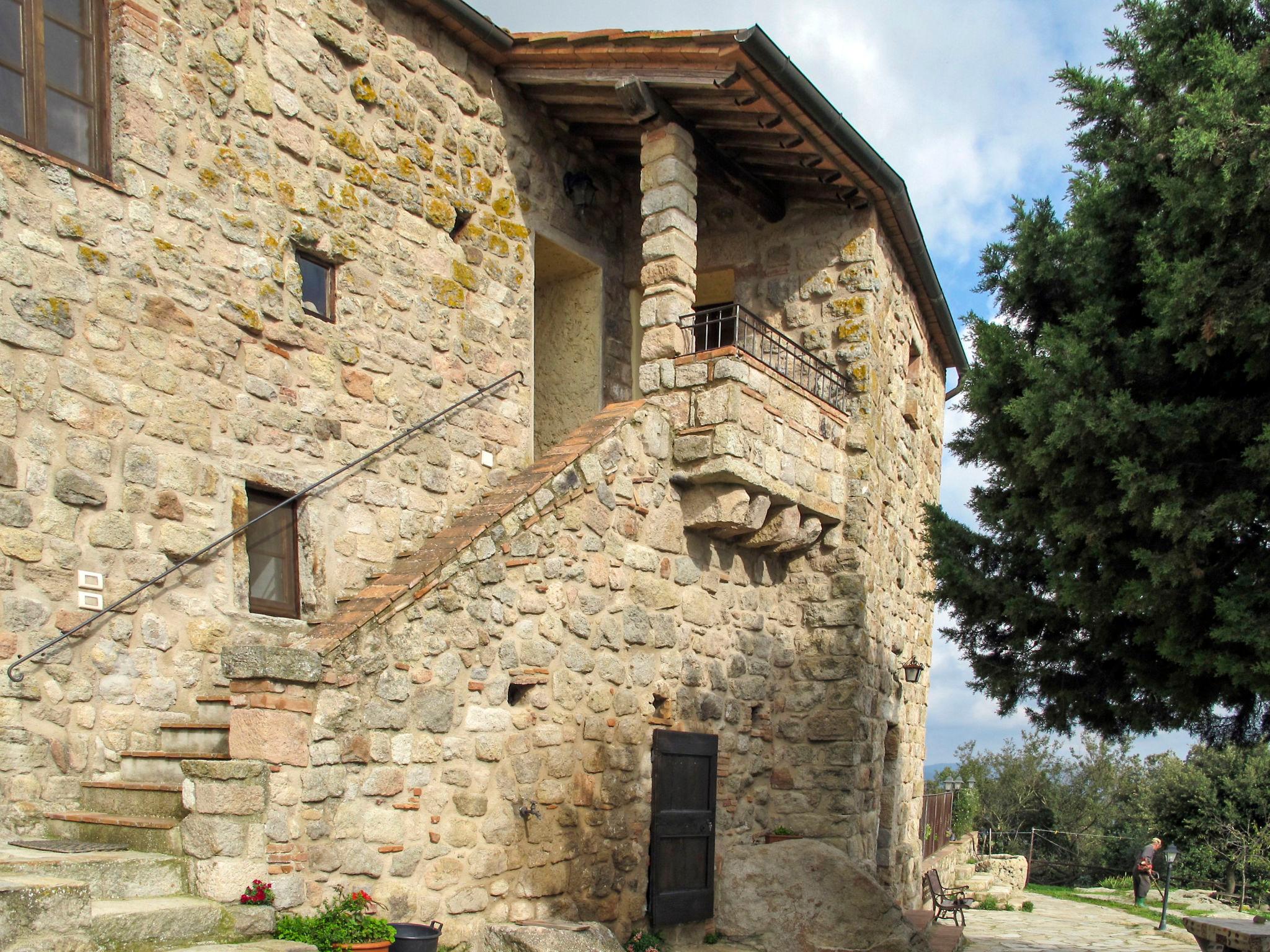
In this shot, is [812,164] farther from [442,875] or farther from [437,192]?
[442,875]

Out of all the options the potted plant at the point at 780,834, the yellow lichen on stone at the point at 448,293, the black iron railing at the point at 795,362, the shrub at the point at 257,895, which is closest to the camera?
the shrub at the point at 257,895

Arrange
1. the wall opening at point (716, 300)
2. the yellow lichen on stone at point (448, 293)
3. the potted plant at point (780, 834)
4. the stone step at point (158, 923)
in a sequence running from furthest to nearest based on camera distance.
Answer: the wall opening at point (716, 300) → the potted plant at point (780, 834) → the yellow lichen on stone at point (448, 293) → the stone step at point (158, 923)

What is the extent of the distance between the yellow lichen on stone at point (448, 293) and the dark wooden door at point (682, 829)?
10.6ft

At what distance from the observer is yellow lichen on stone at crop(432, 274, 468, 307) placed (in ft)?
27.1

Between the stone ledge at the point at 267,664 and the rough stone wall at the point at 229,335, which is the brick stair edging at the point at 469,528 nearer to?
the stone ledge at the point at 267,664

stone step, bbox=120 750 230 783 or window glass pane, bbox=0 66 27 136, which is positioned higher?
window glass pane, bbox=0 66 27 136

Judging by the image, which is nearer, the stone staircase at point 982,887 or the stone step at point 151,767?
the stone step at point 151,767

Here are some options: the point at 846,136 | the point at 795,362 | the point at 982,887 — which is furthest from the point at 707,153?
the point at 982,887

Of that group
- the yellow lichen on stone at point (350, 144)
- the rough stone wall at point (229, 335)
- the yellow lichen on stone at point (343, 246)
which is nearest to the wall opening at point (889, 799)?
the rough stone wall at point (229, 335)

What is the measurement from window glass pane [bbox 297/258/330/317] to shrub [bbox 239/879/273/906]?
351 cm

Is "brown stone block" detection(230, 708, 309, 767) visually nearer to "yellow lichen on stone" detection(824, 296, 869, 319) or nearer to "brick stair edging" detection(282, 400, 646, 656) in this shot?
"brick stair edging" detection(282, 400, 646, 656)

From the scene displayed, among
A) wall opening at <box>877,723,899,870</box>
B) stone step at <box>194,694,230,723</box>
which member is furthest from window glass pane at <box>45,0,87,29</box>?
wall opening at <box>877,723,899,870</box>

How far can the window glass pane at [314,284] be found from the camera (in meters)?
7.42

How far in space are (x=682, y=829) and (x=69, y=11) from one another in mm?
6026
